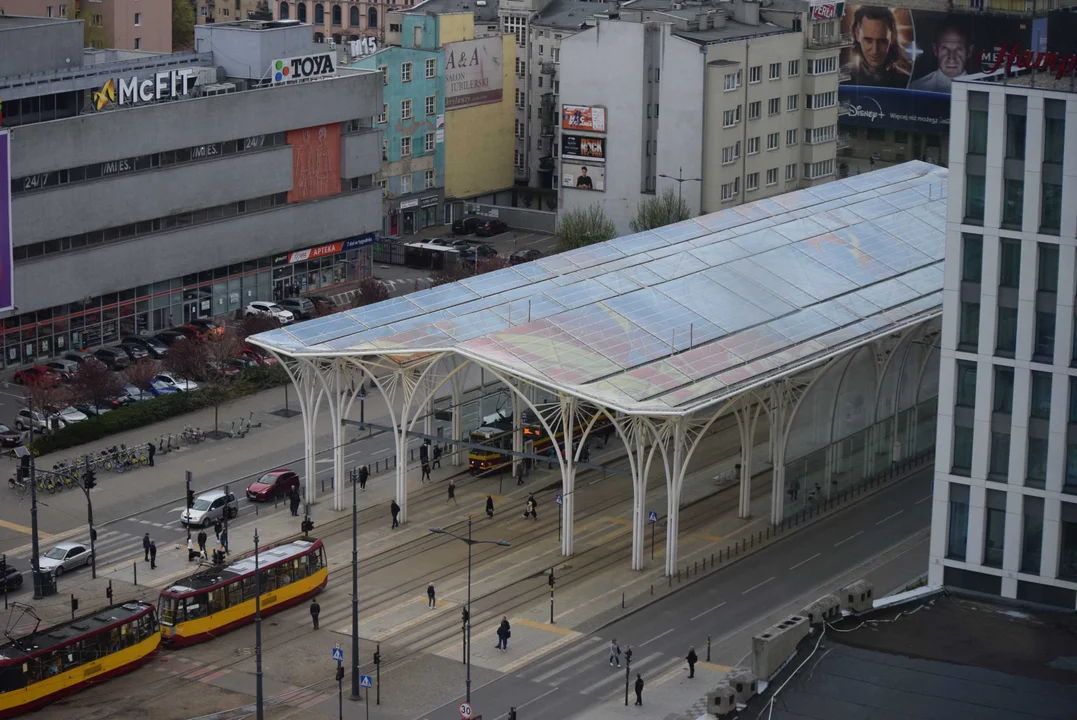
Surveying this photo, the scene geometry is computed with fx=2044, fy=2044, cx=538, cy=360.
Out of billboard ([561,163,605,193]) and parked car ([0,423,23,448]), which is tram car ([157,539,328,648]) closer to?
parked car ([0,423,23,448])

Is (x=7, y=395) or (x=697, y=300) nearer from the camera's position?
(x=697, y=300)

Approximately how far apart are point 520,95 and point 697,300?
272 ft

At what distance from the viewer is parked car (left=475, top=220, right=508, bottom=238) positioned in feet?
545

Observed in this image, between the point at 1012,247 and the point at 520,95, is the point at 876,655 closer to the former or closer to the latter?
the point at 1012,247

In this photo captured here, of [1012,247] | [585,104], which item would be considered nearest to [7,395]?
[585,104]

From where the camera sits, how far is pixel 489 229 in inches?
6545

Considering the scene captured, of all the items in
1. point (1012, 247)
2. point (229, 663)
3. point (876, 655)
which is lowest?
point (229, 663)

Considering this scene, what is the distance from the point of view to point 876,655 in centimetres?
5850

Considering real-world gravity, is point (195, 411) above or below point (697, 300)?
below

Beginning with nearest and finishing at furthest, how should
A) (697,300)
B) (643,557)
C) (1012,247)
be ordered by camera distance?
1. (1012,247)
2. (643,557)
3. (697,300)

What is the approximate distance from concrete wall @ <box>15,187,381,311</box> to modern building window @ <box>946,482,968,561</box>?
6943 cm

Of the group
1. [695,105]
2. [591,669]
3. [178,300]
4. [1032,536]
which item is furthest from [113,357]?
[1032,536]

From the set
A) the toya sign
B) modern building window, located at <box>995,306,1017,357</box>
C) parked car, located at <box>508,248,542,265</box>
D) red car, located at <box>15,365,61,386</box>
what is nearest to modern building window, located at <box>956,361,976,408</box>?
modern building window, located at <box>995,306,1017,357</box>

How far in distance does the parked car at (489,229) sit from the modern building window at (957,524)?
97.0m
